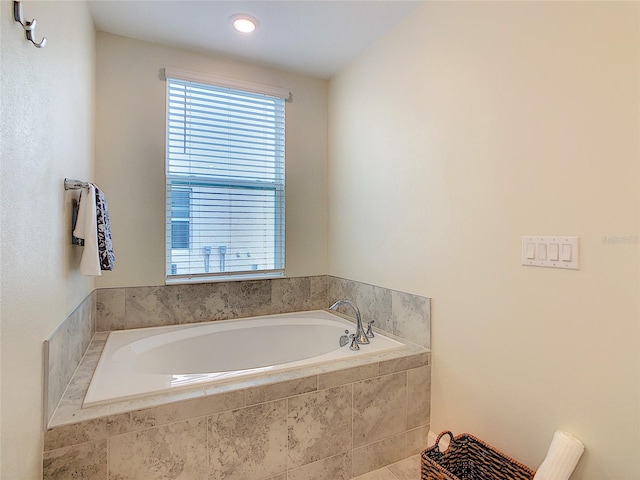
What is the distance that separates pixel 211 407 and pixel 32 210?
3.20 ft

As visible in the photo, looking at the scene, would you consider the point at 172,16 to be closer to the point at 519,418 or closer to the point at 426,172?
the point at 426,172

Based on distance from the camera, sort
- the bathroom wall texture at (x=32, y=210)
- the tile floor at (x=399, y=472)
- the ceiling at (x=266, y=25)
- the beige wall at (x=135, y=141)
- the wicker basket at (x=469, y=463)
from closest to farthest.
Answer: the bathroom wall texture at (x=32, y=210) < the wicker basket at (x=469, y=463) < the tile floor at (x=399, y=472) < the ceiling at (x=266, y=25) < the beige wall at (x=135, y=141)

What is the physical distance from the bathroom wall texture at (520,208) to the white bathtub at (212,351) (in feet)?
1.85

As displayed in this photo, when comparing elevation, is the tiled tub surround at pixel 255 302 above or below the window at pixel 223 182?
below

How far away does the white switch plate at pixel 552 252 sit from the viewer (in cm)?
127

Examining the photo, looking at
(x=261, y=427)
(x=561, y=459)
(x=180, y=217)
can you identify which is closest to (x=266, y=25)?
(x=180, y=217)

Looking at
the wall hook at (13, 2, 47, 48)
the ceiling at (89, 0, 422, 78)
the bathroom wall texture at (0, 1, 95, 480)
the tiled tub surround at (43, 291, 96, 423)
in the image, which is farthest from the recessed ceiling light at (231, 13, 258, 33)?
the tiled tub surround at (43, 291, 96, 423)

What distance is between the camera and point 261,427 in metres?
1.48

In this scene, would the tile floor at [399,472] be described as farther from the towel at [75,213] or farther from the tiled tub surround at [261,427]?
the towel at [75,213]

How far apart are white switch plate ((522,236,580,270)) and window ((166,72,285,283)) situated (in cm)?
185

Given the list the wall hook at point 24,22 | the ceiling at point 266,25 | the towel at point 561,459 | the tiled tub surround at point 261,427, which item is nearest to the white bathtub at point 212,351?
the tiled tub surround at point 261,427

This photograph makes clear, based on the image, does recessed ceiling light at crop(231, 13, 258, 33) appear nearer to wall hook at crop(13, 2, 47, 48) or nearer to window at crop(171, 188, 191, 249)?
window at crop(171, 188, 191, 249)

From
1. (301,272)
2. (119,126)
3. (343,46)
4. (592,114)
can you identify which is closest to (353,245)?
(301,272)

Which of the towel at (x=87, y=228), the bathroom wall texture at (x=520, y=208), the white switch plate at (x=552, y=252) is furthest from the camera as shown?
the towel at (x=87, y=228)
